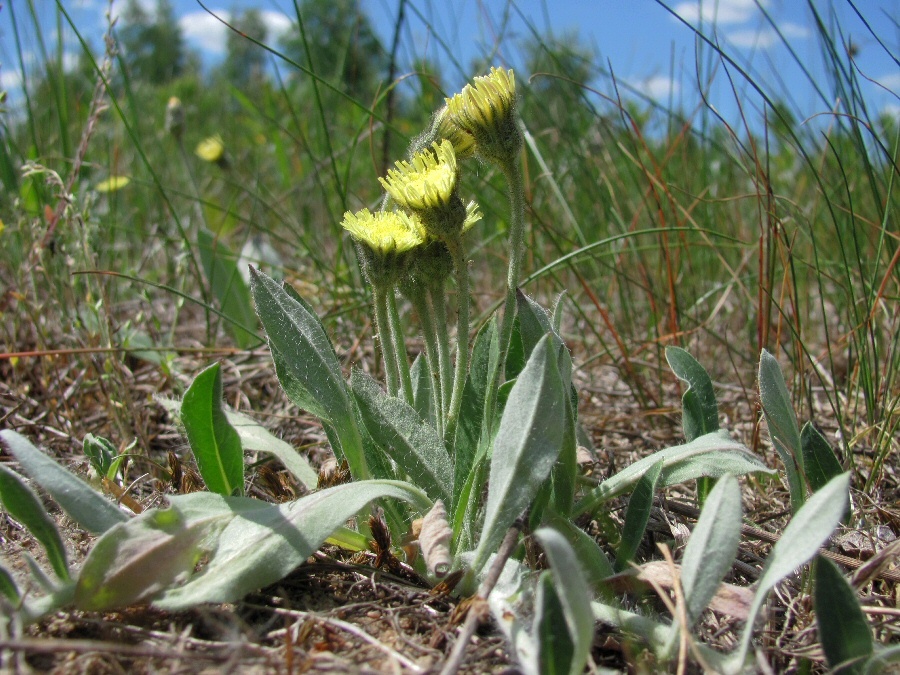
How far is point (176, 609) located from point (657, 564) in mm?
721

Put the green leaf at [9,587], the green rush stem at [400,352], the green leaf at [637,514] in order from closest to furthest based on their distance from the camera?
the green leaf at [9,587] < the green leaf at [637,514] < the green rush stem at [400,352]

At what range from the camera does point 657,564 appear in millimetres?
1147

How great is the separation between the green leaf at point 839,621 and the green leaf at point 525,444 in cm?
40

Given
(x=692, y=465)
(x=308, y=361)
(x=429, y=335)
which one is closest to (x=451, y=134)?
(x=429, y=335)

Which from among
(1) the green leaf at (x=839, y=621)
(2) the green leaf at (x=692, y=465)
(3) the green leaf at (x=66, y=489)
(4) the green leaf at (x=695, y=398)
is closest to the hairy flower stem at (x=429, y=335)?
(2) the green leaf at (x=692, y=465)

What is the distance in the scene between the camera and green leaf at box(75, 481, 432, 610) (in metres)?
1.02

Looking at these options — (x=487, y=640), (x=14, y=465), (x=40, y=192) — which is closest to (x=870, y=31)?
(x=487, y=640)

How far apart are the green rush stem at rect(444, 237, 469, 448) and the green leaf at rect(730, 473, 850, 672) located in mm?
591

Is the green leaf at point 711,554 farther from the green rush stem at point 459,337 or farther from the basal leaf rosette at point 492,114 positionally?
the basal leaf rosette at point 492,114

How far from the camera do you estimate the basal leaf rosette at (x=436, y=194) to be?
1.25 meters

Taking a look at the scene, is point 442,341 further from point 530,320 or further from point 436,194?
point 436,194

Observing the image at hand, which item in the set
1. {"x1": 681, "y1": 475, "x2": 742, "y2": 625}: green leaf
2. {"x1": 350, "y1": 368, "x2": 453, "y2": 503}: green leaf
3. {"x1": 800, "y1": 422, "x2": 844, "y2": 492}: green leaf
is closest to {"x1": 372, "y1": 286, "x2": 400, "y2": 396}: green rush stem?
{"x1": 350, "y1": 368, "x2": 453, "y2": 503}: green leaf

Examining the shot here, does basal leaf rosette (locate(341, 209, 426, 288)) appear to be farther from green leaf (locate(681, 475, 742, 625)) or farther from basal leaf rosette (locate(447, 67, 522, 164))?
green leaf (locate(681, 475, 742, 625))

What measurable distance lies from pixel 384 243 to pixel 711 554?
2.44ft
